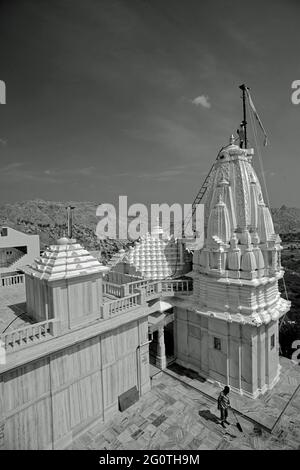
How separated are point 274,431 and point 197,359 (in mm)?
5130

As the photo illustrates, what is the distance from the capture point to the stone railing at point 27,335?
28.9 ft

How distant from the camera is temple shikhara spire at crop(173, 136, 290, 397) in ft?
43.6

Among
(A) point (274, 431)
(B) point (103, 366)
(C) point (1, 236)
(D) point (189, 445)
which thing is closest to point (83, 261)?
(B) point (103, 366)

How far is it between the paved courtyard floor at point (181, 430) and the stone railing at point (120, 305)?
4.77 m

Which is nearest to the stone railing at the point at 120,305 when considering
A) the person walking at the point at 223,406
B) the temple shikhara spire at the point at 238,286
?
the temple shikhara spire at the point at 238,286

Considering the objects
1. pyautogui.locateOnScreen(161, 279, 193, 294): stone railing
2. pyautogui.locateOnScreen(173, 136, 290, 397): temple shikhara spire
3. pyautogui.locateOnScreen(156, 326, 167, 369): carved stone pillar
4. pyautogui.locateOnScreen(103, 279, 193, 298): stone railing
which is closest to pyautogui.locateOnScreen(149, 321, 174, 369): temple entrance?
pyautogui.locateOnScreen(156, 326, 167, 369): carved stone pillar

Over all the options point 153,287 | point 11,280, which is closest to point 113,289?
point 153,287

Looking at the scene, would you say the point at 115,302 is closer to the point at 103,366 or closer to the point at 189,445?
the point at 103,366

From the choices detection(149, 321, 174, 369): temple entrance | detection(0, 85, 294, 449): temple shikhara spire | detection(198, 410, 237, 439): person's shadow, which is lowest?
detection(198, 410, 237, 439): person's shadow

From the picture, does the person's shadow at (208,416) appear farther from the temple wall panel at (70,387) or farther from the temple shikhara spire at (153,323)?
the temple wall panel at (70,387)

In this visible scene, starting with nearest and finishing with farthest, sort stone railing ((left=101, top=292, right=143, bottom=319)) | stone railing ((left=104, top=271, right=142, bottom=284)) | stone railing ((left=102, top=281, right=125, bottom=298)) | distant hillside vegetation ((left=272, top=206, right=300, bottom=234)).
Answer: stone railing ((left=101, top=292, right=143, bottom=319)) < stone railing ((left=102, top=281, right=125, bottom=298)) < stone railing ((left=104, top=271, right=142, bottom=284)) < distant hillside vegetation ((left=272, top=206, right=300, bottom=234))

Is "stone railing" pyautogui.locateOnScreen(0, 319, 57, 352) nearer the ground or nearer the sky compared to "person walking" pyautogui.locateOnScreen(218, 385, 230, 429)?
nearer the sky

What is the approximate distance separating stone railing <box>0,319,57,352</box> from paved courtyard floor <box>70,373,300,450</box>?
4.84m

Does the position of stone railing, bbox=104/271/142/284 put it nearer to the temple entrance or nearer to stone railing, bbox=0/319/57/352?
the temple entrance
